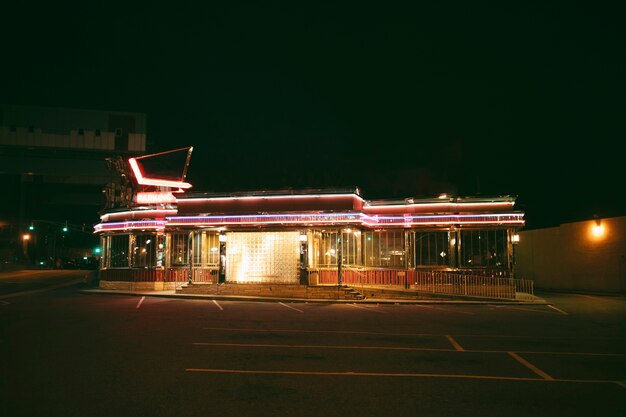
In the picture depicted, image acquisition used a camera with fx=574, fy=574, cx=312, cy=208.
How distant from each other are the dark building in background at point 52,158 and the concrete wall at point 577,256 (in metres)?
50.2

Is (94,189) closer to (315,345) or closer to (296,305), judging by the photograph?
(296,305)

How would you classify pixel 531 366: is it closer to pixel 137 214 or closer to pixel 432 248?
pixel 432 248

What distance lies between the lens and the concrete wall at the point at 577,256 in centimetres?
3078

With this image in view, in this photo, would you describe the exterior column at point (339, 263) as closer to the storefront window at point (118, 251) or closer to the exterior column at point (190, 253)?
the exterior column at point (190, 253)

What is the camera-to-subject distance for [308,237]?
101ft

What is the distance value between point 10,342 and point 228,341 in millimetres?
5005

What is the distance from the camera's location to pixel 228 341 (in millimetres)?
13594

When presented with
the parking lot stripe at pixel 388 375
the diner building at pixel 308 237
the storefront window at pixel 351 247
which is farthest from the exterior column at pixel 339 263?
the parking lot stripe at pixel 388 375

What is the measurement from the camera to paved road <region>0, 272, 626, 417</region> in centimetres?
789

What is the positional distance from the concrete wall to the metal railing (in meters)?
5.12

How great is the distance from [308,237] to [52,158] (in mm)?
54267

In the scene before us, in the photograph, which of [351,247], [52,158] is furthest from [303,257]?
[52,158]

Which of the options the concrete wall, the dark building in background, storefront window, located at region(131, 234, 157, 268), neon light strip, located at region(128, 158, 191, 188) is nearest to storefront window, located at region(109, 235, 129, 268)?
storefront window, located at region(131, 234, 157, 268)

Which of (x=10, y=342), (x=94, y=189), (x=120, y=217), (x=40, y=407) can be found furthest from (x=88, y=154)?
(x=40, y=407)
